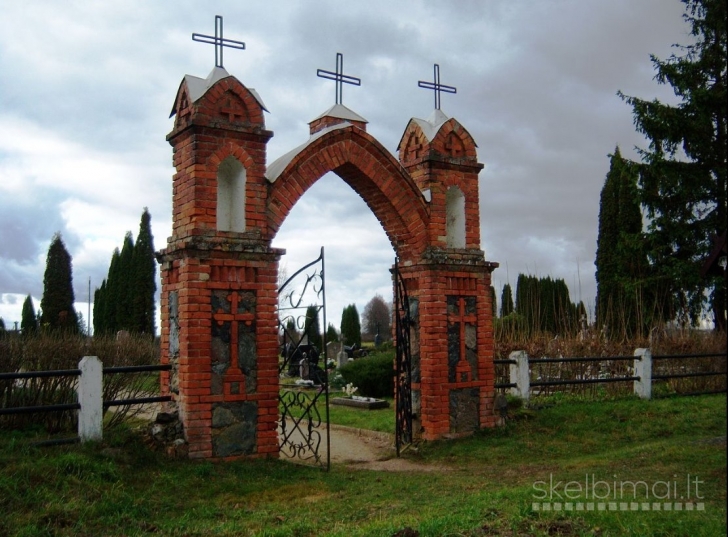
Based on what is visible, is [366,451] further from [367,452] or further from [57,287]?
[57,287]

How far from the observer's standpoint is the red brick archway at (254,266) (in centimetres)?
772

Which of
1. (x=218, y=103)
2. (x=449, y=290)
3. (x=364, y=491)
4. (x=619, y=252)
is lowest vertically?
(x=364, y=491)

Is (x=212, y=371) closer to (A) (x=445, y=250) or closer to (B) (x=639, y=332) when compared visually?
(A) (x=445, y=250)

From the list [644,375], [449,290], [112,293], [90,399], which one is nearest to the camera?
[90,399]

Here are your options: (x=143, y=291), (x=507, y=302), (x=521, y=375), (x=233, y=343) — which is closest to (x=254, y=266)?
(x=233, y=343)

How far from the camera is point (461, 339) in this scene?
9656 mm

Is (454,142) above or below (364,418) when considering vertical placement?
above

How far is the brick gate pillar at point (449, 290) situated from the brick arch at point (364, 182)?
26cm

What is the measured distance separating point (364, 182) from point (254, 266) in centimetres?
223

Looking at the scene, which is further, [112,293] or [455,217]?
[112,293]

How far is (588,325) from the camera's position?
17.0 meters

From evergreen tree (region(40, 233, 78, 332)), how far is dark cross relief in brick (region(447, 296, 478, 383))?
23156mm

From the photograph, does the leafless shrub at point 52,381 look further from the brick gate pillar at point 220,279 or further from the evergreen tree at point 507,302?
the evergreen tree at point 507,302

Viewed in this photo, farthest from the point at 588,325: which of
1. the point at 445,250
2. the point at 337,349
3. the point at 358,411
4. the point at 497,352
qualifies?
the point at 337,349
